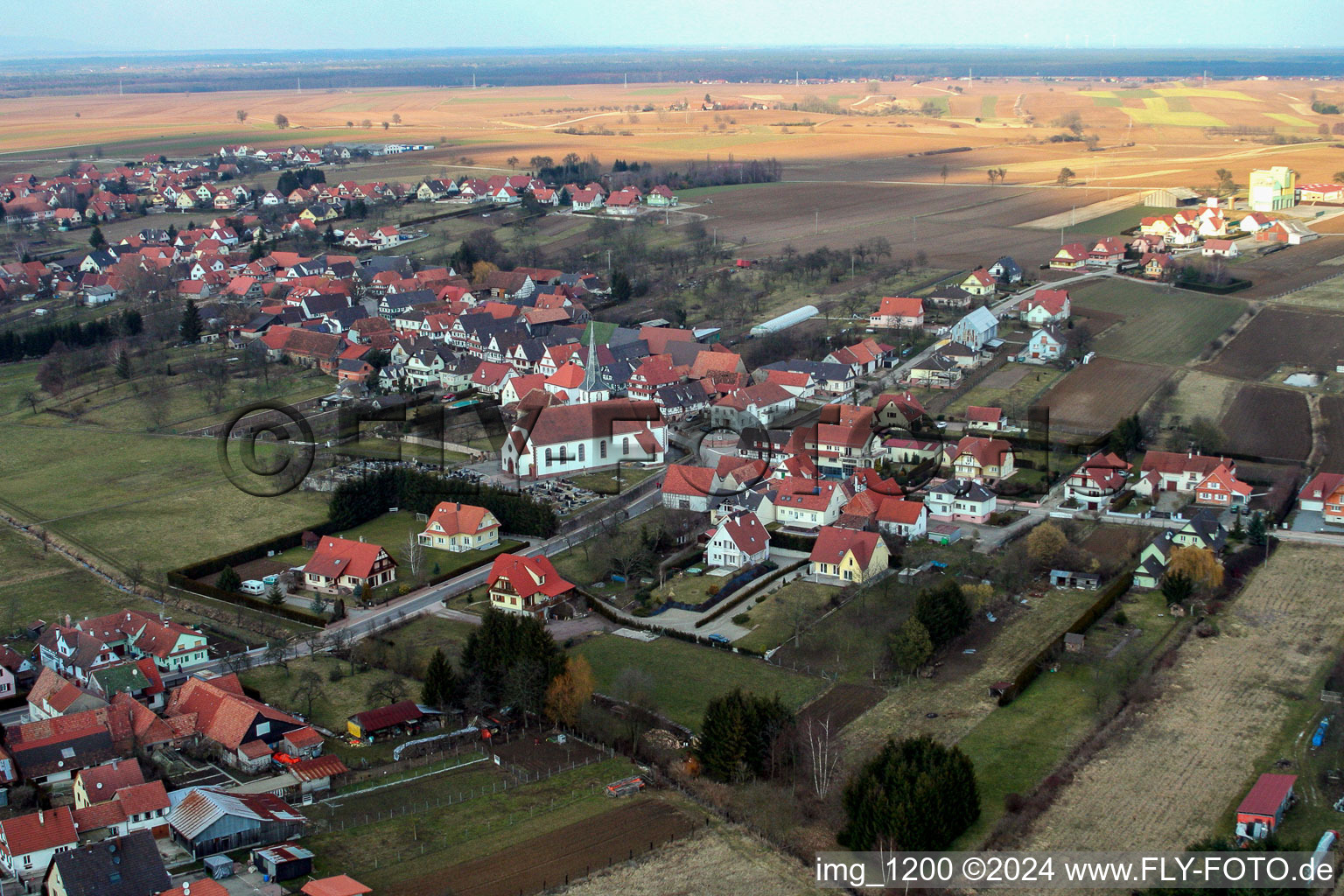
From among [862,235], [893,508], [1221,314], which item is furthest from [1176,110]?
[893,508]

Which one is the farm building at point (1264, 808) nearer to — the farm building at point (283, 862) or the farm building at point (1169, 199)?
the farm building at point (283, 862)

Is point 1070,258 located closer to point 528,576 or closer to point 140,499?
point 528,576

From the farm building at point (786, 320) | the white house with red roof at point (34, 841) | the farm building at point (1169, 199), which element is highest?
the farm building at point (1169, 199)

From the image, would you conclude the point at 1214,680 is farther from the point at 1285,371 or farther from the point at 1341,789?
the point at 1285,371

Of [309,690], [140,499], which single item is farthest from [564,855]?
[140,499]

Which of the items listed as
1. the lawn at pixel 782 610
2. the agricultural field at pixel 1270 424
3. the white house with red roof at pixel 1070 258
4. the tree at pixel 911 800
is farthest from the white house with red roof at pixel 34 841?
the white house with red roof at pixel 1070 258

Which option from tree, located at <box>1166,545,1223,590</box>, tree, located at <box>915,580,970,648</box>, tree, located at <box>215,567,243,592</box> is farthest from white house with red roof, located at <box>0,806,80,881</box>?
tree, located at <box>1166,545,1223,590</box>
